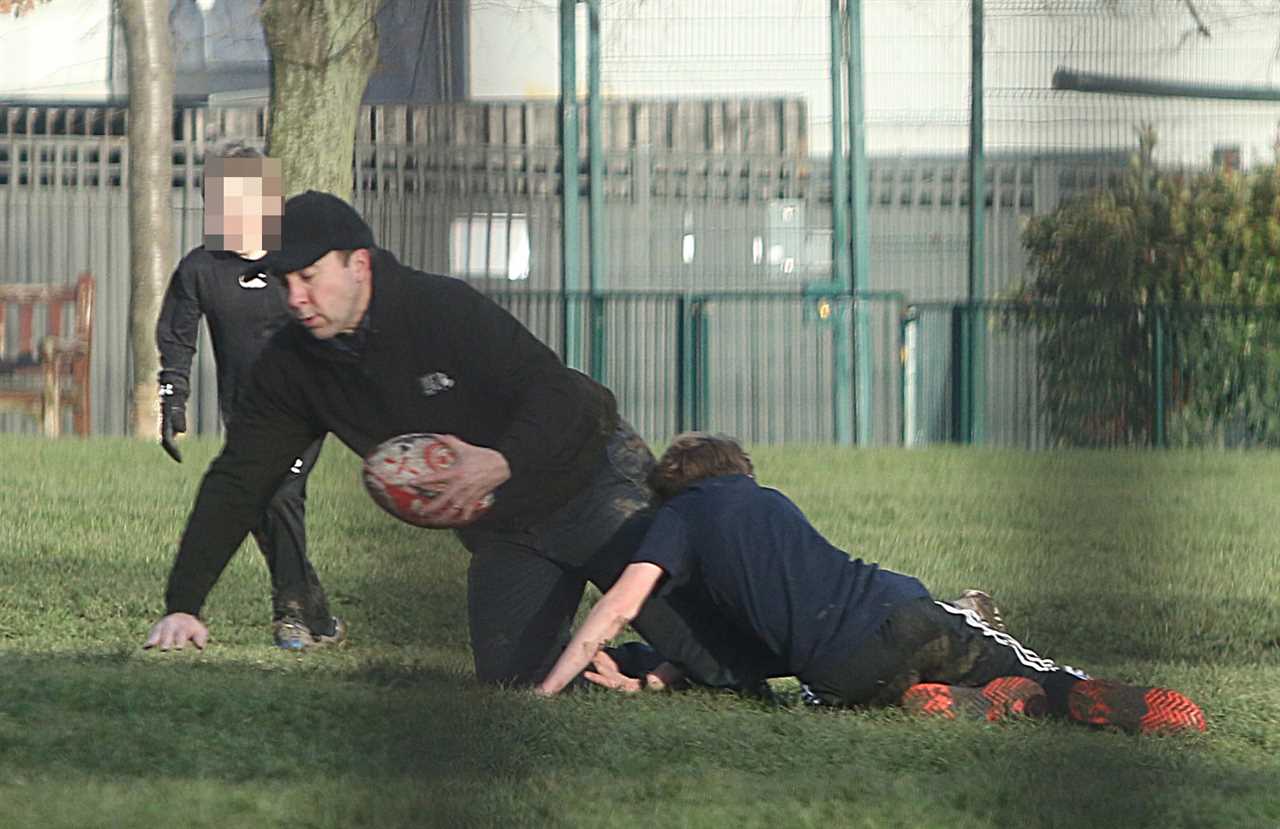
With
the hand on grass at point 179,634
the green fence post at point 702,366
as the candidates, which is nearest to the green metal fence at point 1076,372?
the hand on grass at point 179,634

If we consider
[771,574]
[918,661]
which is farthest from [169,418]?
[918,661]

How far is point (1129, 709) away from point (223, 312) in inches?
139

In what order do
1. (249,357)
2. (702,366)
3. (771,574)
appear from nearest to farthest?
(771,574) < (249,357) < (702,366)

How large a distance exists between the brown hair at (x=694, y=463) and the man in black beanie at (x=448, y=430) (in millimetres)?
138

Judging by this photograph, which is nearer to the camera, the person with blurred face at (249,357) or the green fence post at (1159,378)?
the green fence post at (1159,378)

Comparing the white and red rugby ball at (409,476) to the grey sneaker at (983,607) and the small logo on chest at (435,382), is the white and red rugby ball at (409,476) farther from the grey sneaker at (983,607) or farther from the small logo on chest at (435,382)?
the grey sneaker at (983,607)

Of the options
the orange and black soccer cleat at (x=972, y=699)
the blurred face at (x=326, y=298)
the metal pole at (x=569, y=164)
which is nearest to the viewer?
the metal pole at (x=569, y=164)

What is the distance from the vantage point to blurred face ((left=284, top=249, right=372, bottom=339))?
3703 millimetres

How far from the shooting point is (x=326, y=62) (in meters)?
1.53

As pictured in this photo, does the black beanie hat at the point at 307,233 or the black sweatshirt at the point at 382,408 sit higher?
the black beanie hat at the point at 307,233

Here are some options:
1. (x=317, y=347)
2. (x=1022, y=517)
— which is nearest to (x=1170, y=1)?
(x=1022, y=517)

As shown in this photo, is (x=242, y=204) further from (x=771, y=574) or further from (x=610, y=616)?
(x=771, y=574)

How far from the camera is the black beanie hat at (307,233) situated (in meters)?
2.65

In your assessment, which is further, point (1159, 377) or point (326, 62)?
point (1159, 377)
